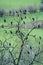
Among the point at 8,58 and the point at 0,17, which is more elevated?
the point at 0,17

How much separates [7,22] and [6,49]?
0.76 ft

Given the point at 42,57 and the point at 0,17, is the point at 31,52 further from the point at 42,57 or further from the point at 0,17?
the point at 0,17

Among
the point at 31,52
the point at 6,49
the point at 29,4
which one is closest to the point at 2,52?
the point at 6,49

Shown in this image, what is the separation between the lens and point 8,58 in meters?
3.41

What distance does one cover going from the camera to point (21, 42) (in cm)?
343

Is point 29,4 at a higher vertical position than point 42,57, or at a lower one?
higher

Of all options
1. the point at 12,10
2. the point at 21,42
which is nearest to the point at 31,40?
the point at 21,42

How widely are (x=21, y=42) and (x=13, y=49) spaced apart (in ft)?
0.30

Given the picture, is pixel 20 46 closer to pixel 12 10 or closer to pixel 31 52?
pixel 31 52

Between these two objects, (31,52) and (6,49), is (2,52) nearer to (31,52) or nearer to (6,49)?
(6,49)

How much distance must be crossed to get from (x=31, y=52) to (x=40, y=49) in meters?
0.08

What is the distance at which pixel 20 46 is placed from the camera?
3.43m

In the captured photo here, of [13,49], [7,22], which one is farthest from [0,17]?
[13,49]

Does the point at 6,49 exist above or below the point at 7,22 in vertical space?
below
